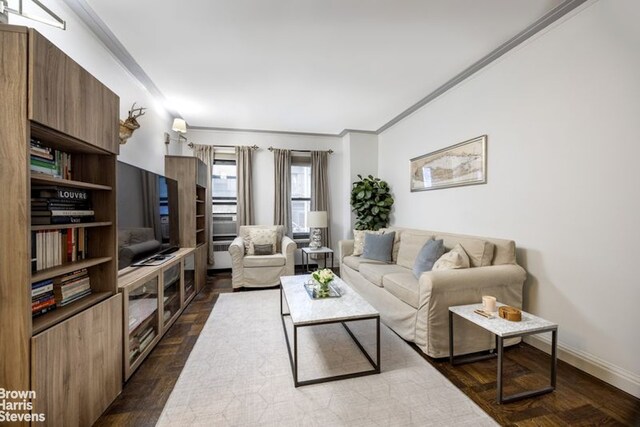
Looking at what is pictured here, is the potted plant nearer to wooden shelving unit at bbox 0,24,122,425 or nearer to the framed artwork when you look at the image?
wooden shelving unit at bbox 0,24,122,425

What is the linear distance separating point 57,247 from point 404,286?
2.50m

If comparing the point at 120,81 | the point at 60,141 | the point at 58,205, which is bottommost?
the point at 58,205

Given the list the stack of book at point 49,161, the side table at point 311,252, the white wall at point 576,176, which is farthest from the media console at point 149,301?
the white wall at point 576,176

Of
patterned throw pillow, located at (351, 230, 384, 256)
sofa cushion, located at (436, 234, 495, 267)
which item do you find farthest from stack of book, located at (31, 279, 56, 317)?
patterned throw pillow, located at (351, 230, 384, 256)

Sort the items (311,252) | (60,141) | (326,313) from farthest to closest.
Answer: (311,252) → (326,313) → (60,141)

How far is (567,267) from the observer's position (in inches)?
80.1

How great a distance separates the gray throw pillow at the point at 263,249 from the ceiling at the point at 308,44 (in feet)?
7.02

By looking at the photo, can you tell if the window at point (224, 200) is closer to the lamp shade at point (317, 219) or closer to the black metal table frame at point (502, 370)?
the lamp shade at point (317, 219)

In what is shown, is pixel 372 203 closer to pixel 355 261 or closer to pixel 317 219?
pixel 317 219

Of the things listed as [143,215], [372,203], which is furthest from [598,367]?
[143,215]

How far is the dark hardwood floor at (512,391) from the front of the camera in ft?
4.97

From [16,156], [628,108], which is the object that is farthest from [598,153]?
[16,156]

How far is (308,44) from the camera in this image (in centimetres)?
239

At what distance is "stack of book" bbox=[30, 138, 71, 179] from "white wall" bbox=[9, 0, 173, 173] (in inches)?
35.8
